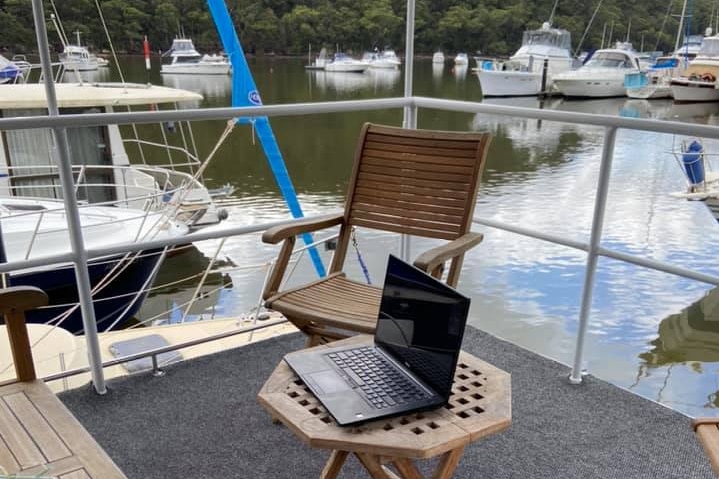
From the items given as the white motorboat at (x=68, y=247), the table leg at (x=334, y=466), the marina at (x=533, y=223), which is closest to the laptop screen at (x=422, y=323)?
the table leg at (x=334, y=466)

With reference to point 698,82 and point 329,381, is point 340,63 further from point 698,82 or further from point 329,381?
point 698,82

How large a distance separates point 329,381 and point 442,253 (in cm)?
59

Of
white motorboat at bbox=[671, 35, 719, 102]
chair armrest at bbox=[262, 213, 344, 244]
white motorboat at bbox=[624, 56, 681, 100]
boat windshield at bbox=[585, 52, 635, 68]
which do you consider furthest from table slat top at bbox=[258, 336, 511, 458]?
boat windshield at bbox=[585, 52, 635, 68]

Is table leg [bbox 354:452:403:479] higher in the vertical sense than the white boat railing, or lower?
lower

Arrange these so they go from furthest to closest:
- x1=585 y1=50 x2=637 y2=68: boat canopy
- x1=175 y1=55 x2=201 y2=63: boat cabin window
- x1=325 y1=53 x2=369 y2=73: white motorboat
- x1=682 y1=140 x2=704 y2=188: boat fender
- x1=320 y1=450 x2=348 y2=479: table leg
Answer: x1=585 y1=50 x2=637 y2=68: boat canopy, x1=682 y1=140 x2=704 y2=188: boat fender, x1=325 y1=53 x2=369 y2=73: white motorboat, x1=175 y1=55 x2=201 y2=63: boat cabin window, x1=320 y1=450 x2=348 y2=479: table leg

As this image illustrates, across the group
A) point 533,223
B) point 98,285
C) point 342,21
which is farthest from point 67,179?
point 533,223

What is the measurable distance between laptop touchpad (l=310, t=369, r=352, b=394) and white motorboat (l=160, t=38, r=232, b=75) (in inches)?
186

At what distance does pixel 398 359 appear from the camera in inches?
62.2

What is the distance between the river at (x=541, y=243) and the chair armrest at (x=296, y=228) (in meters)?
2.74

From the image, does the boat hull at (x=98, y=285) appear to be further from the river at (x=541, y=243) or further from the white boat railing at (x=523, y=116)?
the white boat railing at (x=523, y=116)

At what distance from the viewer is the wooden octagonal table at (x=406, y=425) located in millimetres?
1271

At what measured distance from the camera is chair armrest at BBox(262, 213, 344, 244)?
6.85 feet

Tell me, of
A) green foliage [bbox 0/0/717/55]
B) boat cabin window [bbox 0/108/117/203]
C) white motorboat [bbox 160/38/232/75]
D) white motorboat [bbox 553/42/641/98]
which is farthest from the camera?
white motorboat [bbox 553/42/641/98]

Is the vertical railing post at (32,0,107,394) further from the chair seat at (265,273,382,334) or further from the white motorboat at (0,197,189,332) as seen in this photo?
the white motorboat at (0,197,189,332)
